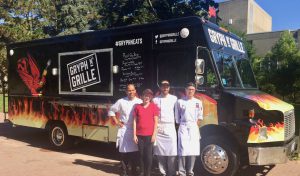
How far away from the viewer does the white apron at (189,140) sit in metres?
6.57

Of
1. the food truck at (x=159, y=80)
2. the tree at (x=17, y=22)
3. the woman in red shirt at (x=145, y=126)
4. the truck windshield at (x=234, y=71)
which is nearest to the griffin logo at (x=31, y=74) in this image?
the food truck at (x=159, y=80)

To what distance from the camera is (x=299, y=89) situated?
2842cm

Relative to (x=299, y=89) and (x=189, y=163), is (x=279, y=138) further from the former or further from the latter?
(x=299, y=89)

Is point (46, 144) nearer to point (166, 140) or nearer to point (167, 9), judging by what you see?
point (166, 140)

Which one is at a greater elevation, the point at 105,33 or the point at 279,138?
the point at 105,33

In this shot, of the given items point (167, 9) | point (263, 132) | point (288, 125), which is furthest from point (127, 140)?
point (167, 9)

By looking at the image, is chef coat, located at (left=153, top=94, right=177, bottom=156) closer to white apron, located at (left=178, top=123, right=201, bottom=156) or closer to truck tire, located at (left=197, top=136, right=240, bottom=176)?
white apron, located at (left=178, top=123, right=201, bottom=156)

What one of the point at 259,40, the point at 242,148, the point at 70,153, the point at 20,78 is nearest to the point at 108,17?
the point at 20,78

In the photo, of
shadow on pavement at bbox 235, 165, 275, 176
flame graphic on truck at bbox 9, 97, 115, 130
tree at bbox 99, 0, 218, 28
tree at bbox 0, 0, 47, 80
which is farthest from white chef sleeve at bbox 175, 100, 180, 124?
tree at bbox 0, 0, 47, 80

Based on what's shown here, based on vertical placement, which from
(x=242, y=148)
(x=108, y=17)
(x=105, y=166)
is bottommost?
(x=105, y=166)

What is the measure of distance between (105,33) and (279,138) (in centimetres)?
461

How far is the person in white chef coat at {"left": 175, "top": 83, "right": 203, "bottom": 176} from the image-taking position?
6.59 meters

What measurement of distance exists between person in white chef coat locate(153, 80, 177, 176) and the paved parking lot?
1.38 m

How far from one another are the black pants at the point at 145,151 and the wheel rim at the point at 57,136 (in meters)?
3.88
